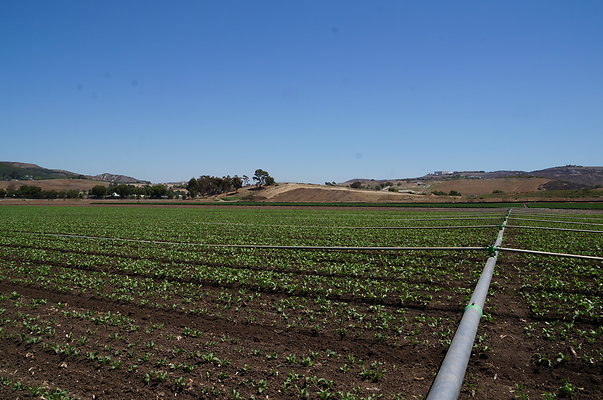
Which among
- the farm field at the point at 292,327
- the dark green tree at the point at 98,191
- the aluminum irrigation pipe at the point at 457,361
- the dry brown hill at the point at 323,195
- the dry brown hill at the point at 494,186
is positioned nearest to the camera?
the aluminum irrigation pipe at the point at 457,361

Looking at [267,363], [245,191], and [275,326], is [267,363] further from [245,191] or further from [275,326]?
[245,191]

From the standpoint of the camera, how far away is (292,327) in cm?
823

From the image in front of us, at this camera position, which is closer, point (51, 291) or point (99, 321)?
point (99, 321)

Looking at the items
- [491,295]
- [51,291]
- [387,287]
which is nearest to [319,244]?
[387,287]

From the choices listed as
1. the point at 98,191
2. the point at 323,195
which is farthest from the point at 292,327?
Result: the point at 98,191

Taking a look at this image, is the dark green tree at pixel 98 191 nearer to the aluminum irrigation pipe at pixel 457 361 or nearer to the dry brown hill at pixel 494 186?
the dry brown hill at pixel 494 186

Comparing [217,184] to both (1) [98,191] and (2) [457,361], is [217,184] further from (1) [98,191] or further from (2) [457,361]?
(2) [457,361]

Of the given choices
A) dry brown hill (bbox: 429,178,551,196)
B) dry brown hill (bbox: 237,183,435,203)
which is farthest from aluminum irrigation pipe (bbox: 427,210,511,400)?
dry brown hill (bbox: 429,178,551,196)

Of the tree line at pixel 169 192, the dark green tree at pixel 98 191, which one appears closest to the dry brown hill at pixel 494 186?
the tree line at pixel 169 192

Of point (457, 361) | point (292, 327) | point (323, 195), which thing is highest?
Answer: point (323, 195)

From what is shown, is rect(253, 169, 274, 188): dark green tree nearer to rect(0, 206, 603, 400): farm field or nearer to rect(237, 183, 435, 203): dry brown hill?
rect(237, 183, 435, 203): dry brown hill

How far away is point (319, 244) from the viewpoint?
20234mm

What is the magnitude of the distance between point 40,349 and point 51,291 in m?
4.77

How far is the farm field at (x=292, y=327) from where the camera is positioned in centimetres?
596
